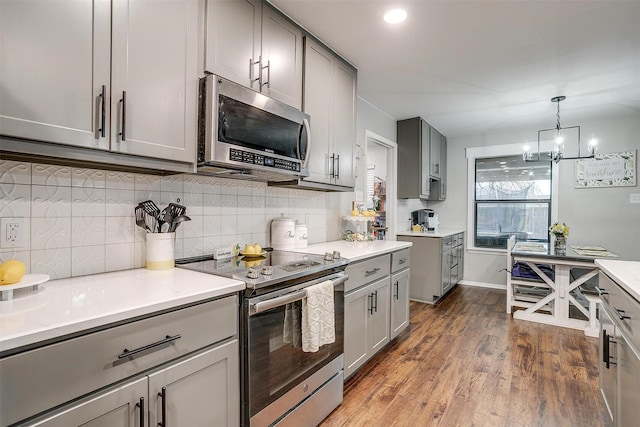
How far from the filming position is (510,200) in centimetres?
500

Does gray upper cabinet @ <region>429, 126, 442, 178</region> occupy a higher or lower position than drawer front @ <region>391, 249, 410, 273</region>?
higher

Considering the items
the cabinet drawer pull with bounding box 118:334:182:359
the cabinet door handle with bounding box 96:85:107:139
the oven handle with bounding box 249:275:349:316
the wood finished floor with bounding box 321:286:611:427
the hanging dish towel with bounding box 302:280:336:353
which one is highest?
the cabinet door handle with bounding box 96:85:107:139

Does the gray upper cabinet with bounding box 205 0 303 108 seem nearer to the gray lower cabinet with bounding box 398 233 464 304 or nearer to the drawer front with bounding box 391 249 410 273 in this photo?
the drawer front with bounding box 391 249 410 273

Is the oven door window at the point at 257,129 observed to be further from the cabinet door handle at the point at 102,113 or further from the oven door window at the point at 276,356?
the oven door window at the point at 276,356

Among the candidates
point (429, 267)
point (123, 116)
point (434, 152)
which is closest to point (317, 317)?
point (123, 116)

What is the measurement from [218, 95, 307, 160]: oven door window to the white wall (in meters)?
4.23

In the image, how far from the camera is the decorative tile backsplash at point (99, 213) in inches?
49.7

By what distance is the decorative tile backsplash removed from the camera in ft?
4.14

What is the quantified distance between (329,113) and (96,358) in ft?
6.76

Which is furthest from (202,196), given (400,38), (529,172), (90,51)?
(529,172)

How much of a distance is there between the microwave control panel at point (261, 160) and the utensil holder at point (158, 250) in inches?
20.0

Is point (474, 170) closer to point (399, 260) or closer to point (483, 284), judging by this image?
point (483, 284)

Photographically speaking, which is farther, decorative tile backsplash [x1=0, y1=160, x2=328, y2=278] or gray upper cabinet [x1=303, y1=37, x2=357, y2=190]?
gray upper cabinet [x1=303, y1=37, x2=357, y2=190]

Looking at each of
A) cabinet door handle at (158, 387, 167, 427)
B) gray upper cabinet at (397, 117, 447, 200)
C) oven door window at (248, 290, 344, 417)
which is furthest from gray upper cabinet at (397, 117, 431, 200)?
cabinet door handle at (158, 387, 167, 427)
